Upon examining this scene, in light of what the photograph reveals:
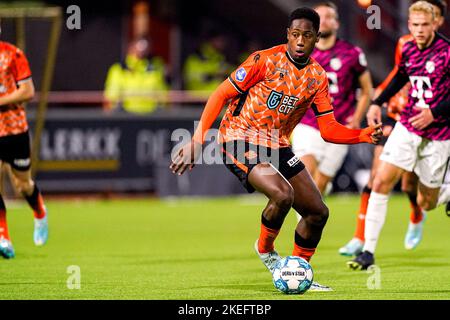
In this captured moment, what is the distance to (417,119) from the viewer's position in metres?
10.1

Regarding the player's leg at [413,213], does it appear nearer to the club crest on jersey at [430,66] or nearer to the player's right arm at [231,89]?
the club crest on jersey at [430,66]

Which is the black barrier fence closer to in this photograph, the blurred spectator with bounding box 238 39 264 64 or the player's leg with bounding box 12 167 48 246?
the blurred spectator with bounding box 238 39 264 64

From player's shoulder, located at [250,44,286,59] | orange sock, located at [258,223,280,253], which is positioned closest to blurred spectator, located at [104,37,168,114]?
orange sock, located at [258,223,280,253]

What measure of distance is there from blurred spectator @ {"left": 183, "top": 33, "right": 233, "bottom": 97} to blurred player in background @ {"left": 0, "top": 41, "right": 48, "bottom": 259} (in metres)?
9.55

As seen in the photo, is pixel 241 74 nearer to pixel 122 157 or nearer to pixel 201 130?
pixel 201 130

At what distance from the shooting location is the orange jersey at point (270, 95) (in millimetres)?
8906

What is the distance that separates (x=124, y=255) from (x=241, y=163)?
3.41 meters

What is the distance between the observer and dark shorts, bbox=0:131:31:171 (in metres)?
11.9

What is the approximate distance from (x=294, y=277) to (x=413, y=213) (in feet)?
13.6

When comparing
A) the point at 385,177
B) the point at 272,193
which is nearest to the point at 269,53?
the point at 272,193

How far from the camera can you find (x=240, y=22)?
23562 mm

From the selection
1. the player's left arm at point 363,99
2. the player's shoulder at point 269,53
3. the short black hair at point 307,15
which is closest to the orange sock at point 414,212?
the player's left arm at point 363,99

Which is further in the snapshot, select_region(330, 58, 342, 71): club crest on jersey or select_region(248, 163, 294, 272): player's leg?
select_region(330, 58, 342, 71): club crest on jersey
